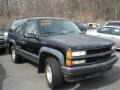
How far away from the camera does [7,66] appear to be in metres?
8.35

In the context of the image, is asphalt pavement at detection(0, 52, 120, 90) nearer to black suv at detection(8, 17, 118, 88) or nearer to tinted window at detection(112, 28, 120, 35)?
black suv at detection(8, 17, 118, 88)

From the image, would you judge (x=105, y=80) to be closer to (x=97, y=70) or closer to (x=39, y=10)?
(x=97, y=70)

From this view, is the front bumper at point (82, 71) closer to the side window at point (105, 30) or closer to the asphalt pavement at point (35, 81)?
the asphalt pavement at point (35, 81)

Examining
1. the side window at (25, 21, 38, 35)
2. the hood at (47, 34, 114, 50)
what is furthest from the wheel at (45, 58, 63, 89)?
the side window at (25, 21, 38, 35)

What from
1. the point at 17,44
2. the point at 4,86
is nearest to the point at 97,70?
the point at 4,86

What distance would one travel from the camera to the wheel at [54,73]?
5336 millimetres

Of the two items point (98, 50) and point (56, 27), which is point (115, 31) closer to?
point (56, 27)

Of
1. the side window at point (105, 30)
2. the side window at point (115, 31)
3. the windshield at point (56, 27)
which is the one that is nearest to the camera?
the windshield at point (56, 27)

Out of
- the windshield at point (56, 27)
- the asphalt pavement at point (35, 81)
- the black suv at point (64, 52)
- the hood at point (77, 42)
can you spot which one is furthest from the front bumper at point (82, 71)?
the windshield at point (56, 27)

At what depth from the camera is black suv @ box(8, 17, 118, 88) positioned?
5070 mm

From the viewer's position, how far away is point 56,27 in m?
6.69

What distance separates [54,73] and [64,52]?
2.05 ft

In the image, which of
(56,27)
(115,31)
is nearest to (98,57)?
(56,27)

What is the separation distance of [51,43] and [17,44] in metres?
2.89
